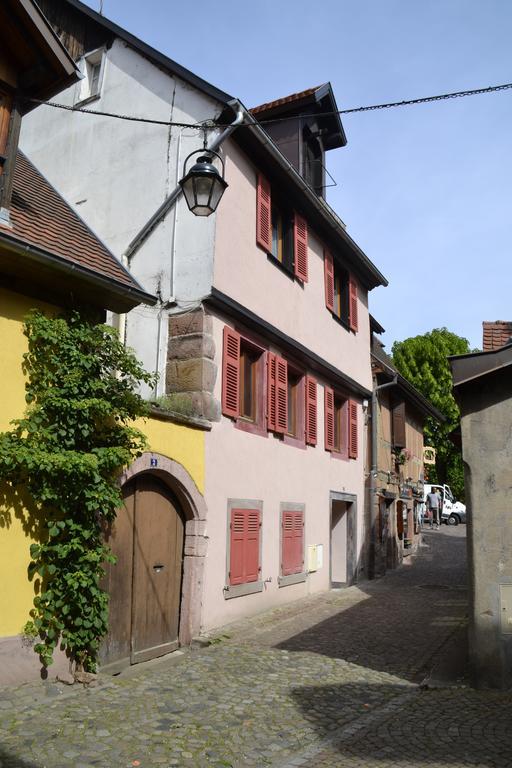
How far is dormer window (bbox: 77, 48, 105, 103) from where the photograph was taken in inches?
459

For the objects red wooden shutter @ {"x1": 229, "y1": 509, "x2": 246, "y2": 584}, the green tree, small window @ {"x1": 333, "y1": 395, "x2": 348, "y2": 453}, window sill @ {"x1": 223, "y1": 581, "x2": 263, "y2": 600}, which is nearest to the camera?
window sill @ {"x1": 223, "y1": 581, "x2": 263, "y2": 600}

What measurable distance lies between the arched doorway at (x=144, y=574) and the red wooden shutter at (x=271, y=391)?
9.24 feet

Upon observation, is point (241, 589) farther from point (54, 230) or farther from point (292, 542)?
Answer: point (54, 230)

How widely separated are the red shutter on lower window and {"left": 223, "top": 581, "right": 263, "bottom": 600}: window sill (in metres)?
6.74

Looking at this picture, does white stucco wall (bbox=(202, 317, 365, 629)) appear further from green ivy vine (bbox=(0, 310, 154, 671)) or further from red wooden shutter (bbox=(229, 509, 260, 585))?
green ivy vine (bbox=(0, 310, 154, 671))

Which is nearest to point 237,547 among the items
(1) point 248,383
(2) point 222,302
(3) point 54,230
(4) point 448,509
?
(1) point 248,383

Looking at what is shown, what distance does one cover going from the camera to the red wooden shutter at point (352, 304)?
15078mm

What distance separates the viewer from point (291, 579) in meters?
11.5

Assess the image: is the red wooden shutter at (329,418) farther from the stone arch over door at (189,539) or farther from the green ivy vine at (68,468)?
the green ivy vine at (68,468)

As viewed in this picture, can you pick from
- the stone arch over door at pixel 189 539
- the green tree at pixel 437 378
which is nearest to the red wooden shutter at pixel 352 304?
the stone arch over door at pixel 189 539

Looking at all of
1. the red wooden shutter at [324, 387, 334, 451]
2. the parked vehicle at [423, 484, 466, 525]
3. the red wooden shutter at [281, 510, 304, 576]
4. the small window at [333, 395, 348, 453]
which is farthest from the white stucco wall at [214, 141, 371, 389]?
the parked vehicle at [423, 484, 466, 525]

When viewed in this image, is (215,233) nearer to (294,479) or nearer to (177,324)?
(177,324)

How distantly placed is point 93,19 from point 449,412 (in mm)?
28512

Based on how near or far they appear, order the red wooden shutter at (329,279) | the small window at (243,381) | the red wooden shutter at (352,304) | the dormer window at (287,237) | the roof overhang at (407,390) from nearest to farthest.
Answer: the small window at (243,381) → the dormer window at (287,237) → the red wooden shutter at (329,279) → the red wooden shutter at (352,304) → the roof overhang at (407,390)
